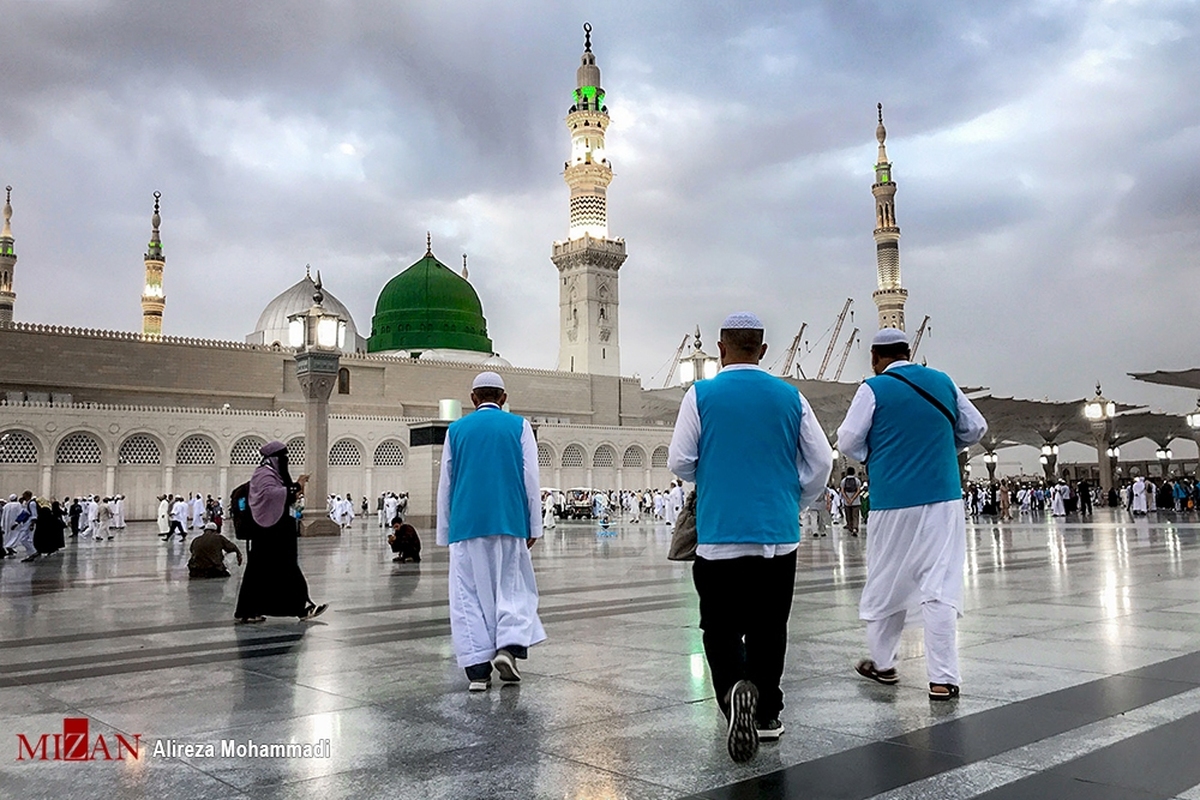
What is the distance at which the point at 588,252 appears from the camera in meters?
43.5

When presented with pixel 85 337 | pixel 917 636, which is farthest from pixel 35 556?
pixel 85 337

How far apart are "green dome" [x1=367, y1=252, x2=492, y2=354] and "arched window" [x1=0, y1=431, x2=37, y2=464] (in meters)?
18.8

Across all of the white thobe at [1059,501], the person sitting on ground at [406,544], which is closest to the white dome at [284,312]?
the white thobe at [1059,501]

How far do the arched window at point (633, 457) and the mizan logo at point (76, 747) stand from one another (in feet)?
131

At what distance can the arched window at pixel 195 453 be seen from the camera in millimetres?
30859

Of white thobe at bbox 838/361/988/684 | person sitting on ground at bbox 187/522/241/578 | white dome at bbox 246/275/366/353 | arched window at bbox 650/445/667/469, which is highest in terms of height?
white dome at bbox 246/275/366/353

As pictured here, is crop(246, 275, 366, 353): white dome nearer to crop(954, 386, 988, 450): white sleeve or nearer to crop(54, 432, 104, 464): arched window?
crop(54, 432, 104, 464): arched window

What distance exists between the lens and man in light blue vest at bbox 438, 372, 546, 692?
11.5 feet

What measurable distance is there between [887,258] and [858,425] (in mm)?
45782

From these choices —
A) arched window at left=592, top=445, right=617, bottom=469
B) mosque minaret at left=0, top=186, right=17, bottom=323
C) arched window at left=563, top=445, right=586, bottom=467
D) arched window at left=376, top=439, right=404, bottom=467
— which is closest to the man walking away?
arched window at left=376, top=439, right=404, bottom=467

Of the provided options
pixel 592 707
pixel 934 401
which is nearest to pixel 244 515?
pixel 592 707

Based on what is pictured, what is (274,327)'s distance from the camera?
44.0 m

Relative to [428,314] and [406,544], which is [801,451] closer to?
[406,544]

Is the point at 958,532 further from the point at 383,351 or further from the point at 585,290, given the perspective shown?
the point at 383,351
